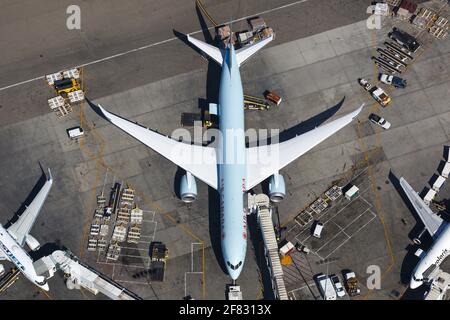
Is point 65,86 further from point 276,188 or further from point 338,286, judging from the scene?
point 338,286

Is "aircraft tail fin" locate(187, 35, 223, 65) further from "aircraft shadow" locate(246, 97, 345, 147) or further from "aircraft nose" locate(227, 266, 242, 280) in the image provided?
"aircraft nose" locate(227, 266, 242, 280)

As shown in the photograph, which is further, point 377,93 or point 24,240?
point 377,93

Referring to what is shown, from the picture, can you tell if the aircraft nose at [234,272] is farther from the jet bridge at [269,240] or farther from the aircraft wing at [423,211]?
the aircraft wing at [423,211]

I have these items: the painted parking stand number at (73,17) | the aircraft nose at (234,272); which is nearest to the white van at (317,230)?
the aircraft nose at (234,272)

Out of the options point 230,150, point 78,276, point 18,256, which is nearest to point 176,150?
point 230,150

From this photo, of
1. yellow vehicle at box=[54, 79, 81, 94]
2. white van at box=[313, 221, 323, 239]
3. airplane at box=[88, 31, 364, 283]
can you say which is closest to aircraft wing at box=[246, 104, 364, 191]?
airplane at box=[88, 31, 364, 283]

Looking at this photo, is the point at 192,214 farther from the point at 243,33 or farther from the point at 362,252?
the point at 243,33
